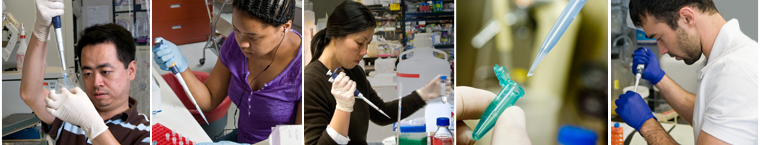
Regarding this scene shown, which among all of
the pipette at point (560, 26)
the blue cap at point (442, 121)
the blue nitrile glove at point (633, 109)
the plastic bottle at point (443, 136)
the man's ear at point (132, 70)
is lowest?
the plastic bottle at point (443, 136)

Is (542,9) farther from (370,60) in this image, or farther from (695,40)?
(370,60)

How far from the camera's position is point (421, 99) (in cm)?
245

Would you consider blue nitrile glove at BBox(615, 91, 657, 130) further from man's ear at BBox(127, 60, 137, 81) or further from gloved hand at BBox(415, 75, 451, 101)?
man's ear at BBox(127, 60, 137, 81)

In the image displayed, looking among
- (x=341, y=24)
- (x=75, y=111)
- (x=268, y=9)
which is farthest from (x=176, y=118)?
(x=341, y=24)

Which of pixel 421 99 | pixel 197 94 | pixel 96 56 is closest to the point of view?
pixel 96 56

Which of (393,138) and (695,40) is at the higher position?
(695,40)

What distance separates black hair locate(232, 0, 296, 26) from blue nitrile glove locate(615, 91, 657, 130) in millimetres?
1956

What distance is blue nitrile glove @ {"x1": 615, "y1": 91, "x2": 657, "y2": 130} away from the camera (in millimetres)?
2342

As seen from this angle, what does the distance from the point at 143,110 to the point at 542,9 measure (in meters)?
2.31

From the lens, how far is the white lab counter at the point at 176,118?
90.2 inches

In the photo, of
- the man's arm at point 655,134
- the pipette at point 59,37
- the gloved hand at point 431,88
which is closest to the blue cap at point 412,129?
the gloved hand at point 431,88

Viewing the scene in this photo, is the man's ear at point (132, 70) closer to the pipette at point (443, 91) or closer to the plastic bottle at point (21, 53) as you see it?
the plastic bottle at point (21, 53)

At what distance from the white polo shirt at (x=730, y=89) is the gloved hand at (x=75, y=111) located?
317 cm

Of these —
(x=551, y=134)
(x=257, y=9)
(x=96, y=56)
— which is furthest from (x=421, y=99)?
(x=96, y=56)
